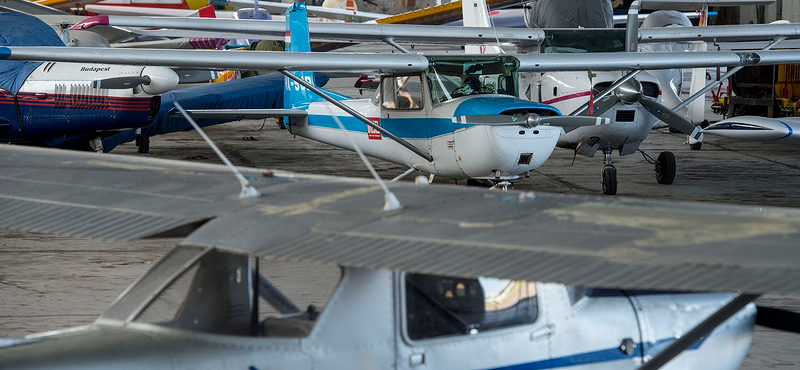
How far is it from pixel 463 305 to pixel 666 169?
1027 cm

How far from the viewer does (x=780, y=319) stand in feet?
12.1

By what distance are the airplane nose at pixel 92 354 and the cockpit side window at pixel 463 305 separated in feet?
2.72

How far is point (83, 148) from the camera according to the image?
13922 millimetres

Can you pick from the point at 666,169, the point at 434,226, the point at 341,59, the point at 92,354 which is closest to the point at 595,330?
the point at 434,226

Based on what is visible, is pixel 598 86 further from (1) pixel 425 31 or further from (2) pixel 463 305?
(2) pixel 463 305

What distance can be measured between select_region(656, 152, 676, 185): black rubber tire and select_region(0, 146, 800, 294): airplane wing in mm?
10000

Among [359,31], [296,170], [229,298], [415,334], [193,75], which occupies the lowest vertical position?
[296,170]

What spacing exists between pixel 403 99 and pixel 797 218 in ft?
27.9

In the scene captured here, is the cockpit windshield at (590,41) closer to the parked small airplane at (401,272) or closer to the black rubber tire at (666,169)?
the black rubber tire at (666,169)

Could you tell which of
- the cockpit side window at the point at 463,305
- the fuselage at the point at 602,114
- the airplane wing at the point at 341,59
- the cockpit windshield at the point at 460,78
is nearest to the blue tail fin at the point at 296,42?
the airplane wing at the point at 341,59

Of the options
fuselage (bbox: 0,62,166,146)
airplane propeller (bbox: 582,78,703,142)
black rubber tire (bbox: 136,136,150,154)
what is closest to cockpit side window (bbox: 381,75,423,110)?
airplane propeller (bbox: 582,78,703,142)

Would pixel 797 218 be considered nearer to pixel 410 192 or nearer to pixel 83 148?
pixel 410 192

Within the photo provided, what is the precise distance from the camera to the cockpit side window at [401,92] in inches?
438

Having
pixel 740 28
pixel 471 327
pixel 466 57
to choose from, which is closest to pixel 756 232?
pixel 471 327
